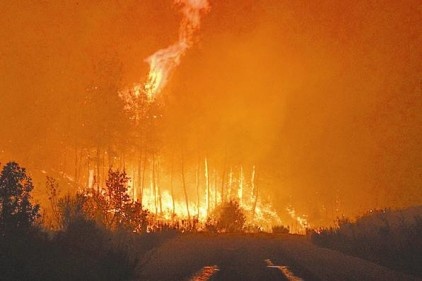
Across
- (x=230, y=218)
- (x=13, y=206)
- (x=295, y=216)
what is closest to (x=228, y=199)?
(x=295, y=216)

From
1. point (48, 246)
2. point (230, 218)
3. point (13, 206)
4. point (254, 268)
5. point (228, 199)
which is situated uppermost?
point (228, 199)

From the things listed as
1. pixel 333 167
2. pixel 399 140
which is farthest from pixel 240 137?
pixel 333 167

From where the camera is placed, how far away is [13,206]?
48.5ft

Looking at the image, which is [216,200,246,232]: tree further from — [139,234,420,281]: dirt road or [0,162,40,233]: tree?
[0,162,40,233]: tree

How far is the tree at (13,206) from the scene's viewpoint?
14.2 m

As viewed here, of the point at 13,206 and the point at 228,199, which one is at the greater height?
the point at 228,199

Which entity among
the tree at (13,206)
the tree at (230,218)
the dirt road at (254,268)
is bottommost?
the dirt road at (254,268)

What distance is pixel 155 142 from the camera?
7962cm

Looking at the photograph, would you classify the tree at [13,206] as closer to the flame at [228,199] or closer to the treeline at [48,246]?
the treeline at [48,246]

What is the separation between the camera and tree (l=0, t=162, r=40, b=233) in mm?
14201

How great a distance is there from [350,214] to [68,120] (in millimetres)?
61737

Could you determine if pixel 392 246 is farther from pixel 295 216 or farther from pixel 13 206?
pixel 295 216

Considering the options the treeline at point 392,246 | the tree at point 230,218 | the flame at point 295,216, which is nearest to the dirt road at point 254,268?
the treeline at point 392,246

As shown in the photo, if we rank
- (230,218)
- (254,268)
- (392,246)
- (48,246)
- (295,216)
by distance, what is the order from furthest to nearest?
→ (295,216) < (230,218) < (392,246) < (254,268) < (48,246)
